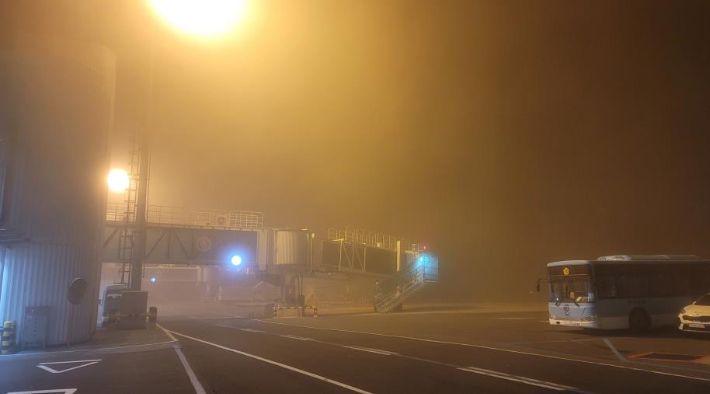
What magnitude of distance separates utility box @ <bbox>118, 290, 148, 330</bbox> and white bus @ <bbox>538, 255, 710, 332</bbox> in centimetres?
2088

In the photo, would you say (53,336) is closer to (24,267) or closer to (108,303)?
(24,267)

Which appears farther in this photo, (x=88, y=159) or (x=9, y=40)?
(x=88, y=159)

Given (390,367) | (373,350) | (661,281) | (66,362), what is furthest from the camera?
(661,281)

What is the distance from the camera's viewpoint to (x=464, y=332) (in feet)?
72.6

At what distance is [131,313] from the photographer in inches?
1029

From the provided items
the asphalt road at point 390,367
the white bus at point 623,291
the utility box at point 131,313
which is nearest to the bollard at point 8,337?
the asphalt road at point 390,367

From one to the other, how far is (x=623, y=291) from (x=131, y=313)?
24135 mm

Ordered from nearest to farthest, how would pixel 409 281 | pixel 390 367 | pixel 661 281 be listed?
1. pixel 390 367
2. pixel 661 281
3. pixel 409 281

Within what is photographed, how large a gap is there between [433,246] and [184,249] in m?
39.0

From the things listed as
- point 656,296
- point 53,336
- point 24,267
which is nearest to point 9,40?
point 24,267

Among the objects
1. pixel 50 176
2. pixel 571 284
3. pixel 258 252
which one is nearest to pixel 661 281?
pixel 571 284

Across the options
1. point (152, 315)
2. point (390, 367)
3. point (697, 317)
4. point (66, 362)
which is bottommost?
point (66, 362)

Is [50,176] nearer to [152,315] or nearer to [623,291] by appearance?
[152,315]

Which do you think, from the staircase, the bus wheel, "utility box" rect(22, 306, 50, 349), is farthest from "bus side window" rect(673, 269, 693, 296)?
"utility box" rect(22, 306, 50, 349)
